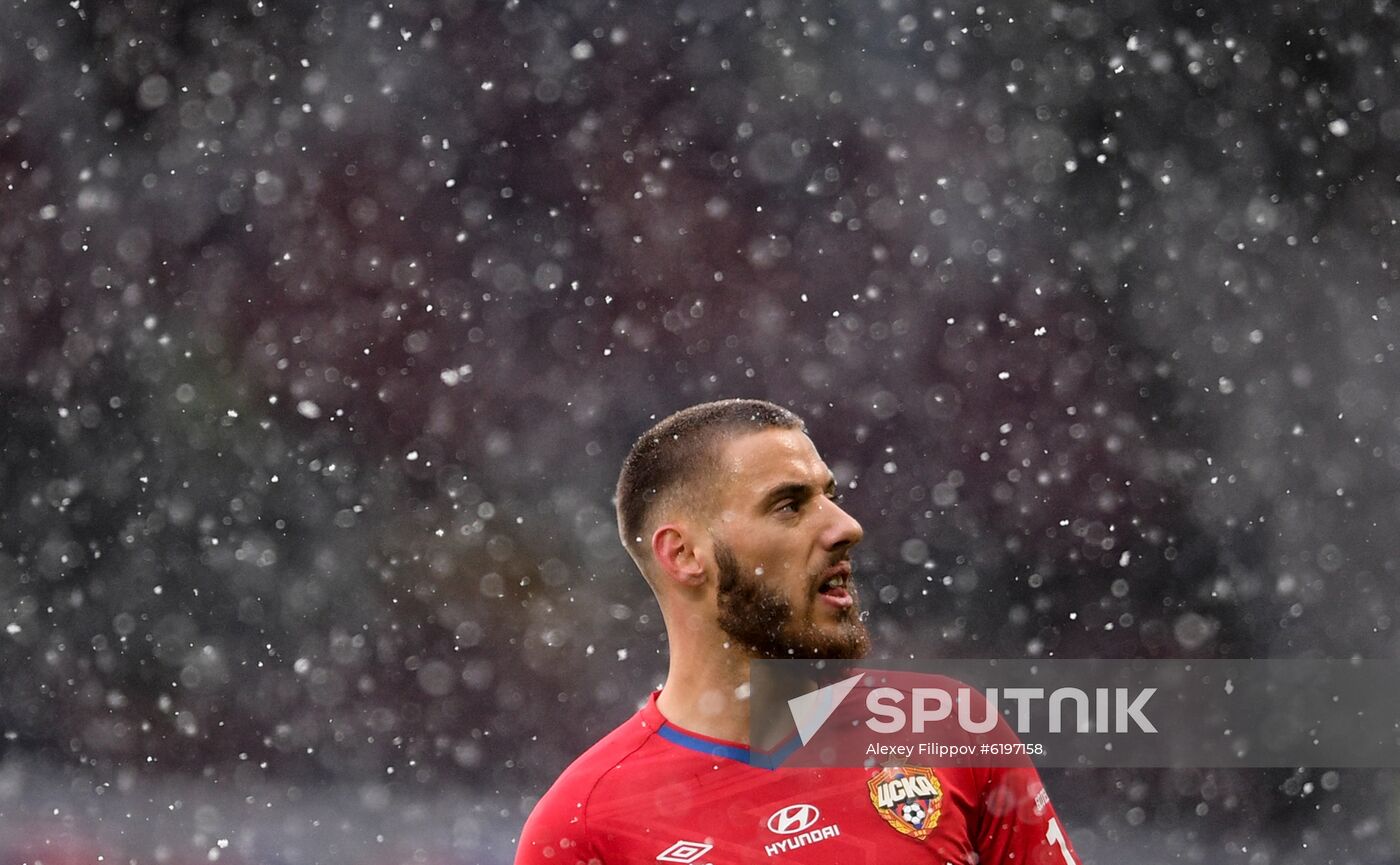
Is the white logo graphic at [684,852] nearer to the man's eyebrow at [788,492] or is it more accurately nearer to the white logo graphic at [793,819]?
the white logo graphic at [793,819]

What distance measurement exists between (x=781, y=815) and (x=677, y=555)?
471 mm

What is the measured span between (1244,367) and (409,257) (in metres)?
6.15

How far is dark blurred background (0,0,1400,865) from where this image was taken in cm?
878

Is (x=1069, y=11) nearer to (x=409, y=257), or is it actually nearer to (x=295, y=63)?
(x=409, y=257)

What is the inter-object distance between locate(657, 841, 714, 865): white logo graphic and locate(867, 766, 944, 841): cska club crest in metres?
0.28

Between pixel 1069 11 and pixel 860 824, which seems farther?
pixel 1069 11

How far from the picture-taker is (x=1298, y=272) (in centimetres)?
930

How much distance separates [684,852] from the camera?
2070 mm

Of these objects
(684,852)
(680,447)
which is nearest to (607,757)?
(684,852)

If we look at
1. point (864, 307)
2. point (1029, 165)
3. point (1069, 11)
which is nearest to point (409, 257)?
point (864, 307)

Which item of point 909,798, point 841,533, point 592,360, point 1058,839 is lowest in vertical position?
point 1058,839

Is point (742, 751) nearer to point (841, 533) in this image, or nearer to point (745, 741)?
point (745, 741)

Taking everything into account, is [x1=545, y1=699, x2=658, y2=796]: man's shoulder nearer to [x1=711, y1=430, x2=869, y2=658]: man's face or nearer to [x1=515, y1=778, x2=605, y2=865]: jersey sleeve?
[x1=515, y1=778, x2=605, y2=865]: jersey sleeve

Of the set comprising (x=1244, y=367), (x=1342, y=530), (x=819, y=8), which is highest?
(x=819, y=8)
